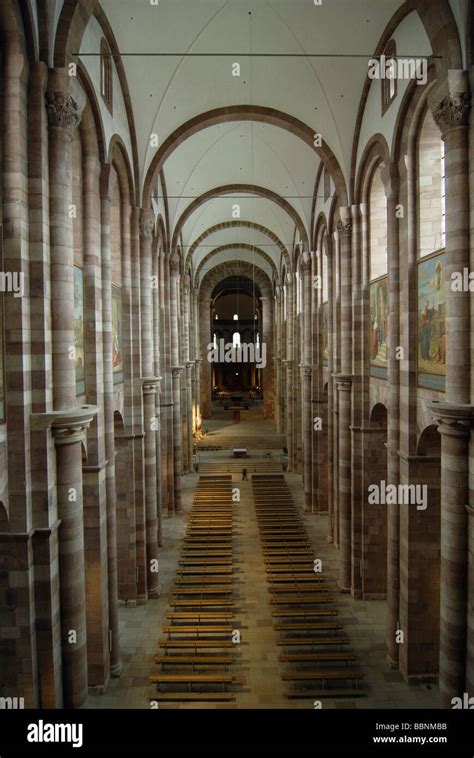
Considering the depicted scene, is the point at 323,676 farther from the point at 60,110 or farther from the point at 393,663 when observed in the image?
the point at 60,110

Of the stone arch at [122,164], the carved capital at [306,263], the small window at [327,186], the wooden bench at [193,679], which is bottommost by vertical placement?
the wooden bench at [193,679]

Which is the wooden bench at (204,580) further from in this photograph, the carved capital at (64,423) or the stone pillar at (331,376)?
the carved capital at (64,423)

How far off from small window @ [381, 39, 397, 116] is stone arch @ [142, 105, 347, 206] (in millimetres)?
3597

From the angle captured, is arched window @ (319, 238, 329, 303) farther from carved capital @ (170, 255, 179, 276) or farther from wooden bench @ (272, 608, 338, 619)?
wooden bench @ (272, 608, 338, 619)

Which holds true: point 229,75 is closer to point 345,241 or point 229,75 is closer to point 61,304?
point 345,241

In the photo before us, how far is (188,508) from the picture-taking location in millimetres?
29125

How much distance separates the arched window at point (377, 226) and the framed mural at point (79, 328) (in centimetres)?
916

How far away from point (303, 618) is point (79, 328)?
36.0 feet

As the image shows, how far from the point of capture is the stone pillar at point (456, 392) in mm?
9812

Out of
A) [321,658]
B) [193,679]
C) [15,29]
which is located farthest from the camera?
[321,658]

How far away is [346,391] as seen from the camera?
1825 centimetres

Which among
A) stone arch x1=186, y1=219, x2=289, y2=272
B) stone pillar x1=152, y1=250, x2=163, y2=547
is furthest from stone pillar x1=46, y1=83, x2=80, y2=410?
stone arch x1=186, y1=219, x2=289, y2=272

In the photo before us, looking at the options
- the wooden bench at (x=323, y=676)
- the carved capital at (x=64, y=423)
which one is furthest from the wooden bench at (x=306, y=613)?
the carved capital at (x=64, y=423)

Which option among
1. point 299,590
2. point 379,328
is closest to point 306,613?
point 299,590
